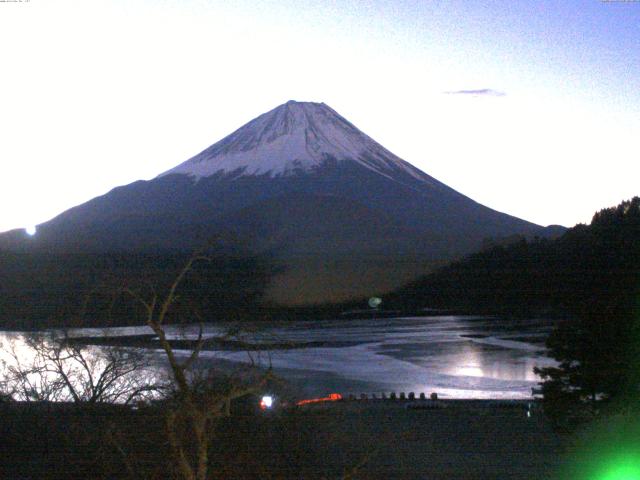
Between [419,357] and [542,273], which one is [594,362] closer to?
[419,357]

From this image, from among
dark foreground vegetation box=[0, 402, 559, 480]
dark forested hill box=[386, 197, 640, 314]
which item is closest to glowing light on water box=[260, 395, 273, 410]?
dark foreground vegetation box=[0, 402, 559, 480]

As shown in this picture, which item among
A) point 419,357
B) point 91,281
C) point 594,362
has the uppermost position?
→ point 91,281

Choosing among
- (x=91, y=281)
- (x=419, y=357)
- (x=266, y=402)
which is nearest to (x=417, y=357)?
(x=419, y=357)

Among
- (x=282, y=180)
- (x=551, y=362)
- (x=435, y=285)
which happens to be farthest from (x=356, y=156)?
(x=551, y=362)

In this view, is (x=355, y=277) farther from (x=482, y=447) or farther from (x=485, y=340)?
(x=482, y=447)

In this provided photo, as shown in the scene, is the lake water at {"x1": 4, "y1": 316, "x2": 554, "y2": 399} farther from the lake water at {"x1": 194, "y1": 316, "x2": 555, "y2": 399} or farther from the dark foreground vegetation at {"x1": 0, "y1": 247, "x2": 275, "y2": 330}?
the dark foreground vegetation at {"x1": 0, "y1": 247, "x2": 275, "y2": 330}

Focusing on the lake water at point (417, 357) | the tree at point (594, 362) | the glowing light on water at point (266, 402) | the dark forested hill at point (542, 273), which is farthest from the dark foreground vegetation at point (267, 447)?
the dark forested hill at point (542, 273)
